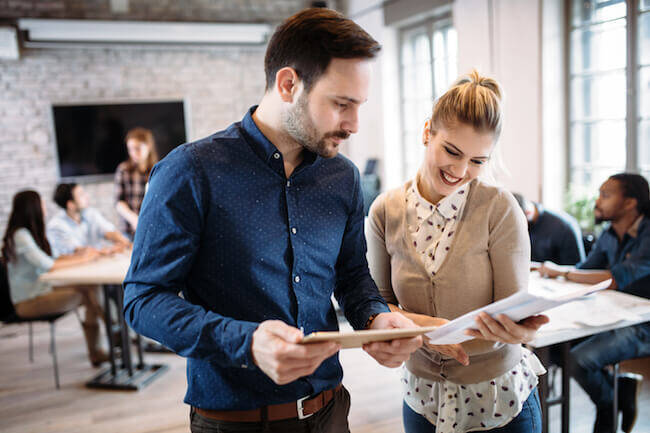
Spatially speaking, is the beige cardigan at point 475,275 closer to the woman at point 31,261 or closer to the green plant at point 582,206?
the woman at point 31,261

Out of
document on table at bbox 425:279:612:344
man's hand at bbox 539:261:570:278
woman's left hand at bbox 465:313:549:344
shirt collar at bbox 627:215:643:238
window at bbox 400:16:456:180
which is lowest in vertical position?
man's hand at bbox 539:261:570:278

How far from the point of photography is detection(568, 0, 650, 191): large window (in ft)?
12.7

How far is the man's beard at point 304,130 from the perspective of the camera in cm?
116

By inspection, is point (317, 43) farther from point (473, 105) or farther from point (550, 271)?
point (550, 271)

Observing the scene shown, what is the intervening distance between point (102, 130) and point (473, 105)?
6166 millimetres

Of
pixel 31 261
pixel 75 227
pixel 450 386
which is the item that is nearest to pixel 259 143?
pixel 450 386

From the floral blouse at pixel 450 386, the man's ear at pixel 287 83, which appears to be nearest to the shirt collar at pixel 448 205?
the floral blouse at pixel 450 386

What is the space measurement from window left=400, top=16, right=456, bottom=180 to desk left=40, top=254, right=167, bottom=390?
326 cm

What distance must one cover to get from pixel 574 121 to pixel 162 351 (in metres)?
3.92

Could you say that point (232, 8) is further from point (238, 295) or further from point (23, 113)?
point (238, 295)

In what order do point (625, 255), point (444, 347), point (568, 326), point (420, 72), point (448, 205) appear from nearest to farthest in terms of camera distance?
point (444, 347) < point (448, 205) < point (568, 326) < point (625, 255) < point (420, 72)

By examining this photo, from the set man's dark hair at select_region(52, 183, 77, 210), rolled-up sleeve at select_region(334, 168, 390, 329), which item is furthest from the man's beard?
man's dark hair at select_region(52, 183, 77, 210)

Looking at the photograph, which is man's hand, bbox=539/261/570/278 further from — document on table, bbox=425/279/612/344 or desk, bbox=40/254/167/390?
desk, bbox=40/254/167/390

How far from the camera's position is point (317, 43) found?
114cm
